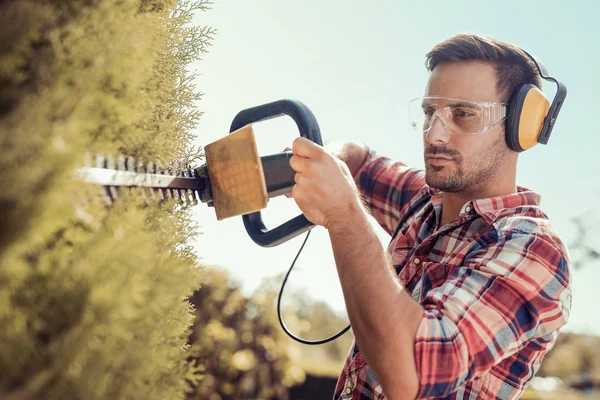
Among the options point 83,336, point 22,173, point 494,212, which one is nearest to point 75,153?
point 22,173

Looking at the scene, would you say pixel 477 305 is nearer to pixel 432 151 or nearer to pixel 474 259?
pixel 474 259

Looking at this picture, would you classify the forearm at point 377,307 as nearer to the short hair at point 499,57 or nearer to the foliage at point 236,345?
the short hair at point 499,57

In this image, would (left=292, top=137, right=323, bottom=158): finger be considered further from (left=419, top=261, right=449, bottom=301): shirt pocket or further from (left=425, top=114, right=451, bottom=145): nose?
(left=425, top=114, right=451, bottom=145): nose

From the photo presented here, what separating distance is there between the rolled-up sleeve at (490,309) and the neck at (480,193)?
42 cm

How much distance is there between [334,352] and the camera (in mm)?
9539

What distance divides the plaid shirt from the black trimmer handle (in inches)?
16.7

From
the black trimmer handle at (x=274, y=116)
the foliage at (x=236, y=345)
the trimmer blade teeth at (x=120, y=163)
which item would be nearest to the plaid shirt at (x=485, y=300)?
the black trimmer handle at (x=274, y=116)

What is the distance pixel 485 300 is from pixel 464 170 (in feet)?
2.15

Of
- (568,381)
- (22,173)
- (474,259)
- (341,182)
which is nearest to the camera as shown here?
(22,173)

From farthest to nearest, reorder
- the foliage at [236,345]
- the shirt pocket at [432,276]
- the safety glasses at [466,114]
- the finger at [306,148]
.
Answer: the foliage at [236,345], the safety glasses at [466,114], the shirt pocket at [432,276], the finger at [306,148]

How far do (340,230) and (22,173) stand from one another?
849mm

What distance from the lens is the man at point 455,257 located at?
1.30 m

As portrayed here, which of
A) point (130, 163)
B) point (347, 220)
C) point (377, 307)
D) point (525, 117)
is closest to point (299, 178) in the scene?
point (347, 220)

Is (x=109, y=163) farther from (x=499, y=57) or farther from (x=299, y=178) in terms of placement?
(x=499, y=57)
